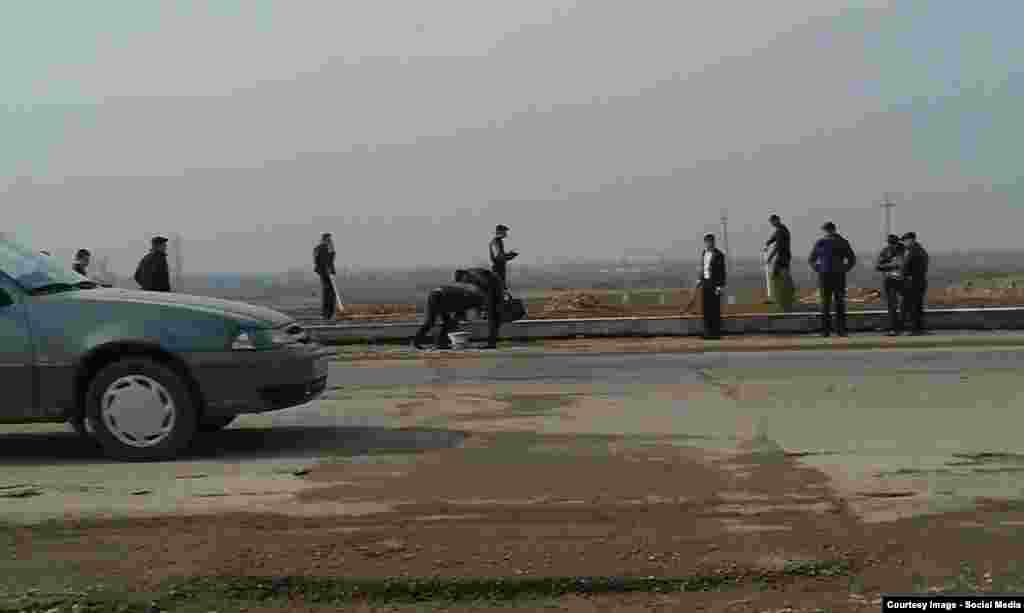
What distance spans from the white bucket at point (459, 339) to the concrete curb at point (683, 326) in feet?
6.33

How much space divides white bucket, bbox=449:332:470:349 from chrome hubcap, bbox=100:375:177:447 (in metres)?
10.3

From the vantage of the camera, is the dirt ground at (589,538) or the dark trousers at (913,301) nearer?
the dirt ground at (589,538)

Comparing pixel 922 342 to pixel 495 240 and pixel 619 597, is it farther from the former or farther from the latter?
pixel 619 597

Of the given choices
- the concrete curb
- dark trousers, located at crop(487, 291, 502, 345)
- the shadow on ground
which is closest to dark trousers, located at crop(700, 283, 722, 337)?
the concrete curb

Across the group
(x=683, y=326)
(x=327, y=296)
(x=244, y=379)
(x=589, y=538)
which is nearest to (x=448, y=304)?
(x=683, y=326)

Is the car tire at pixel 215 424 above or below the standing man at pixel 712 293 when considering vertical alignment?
below

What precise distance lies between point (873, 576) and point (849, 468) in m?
2.07

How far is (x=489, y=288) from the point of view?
17.9 meters

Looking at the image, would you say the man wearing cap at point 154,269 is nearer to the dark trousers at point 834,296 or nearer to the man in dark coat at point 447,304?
the man in dark coat at point 447,304

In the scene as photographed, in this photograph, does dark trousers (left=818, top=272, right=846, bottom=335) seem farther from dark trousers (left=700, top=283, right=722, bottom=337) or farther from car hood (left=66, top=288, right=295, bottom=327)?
car hood (left=66, top=288, right=295, bottom=327)

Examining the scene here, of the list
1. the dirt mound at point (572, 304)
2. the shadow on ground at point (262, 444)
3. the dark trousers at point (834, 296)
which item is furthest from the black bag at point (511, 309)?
the dirt mound at point (572, 304)

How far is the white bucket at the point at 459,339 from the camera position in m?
17.6

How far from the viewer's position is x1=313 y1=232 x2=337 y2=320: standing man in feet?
73.6

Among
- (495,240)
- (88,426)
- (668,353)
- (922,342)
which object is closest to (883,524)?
(88,426)
